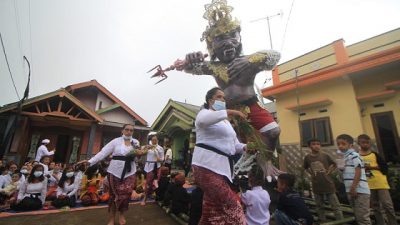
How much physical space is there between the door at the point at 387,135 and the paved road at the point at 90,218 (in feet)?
22.4

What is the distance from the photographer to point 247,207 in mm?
2432

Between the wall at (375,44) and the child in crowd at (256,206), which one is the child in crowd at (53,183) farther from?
the wall at (375,44)

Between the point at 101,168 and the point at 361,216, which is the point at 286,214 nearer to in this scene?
the point at 361,216

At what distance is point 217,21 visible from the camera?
11.7ft

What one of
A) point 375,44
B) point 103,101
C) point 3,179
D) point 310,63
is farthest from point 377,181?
point 103,101

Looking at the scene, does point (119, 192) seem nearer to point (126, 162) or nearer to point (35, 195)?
point (126, 162)

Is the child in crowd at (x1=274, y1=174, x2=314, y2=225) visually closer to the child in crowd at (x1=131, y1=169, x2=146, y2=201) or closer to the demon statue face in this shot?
the demon statue face

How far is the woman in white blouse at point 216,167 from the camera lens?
180cm

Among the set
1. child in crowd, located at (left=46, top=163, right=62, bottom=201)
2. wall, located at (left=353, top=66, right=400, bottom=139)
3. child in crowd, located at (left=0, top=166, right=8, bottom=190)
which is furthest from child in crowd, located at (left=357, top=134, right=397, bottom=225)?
child in crowd, located at (left=0, top=166, right=8, bottom=190)

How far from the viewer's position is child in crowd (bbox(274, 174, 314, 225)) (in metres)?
2.46

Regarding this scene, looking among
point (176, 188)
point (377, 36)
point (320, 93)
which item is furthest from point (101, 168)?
point (377, 36)

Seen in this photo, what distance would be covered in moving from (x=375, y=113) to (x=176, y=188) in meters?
6.81

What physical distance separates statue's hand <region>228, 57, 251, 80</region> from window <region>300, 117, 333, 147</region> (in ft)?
19.5

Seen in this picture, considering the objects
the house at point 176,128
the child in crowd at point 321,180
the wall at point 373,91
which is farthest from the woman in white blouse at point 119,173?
the house at point 176,128
